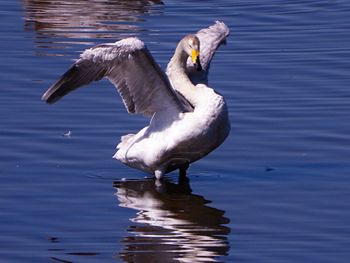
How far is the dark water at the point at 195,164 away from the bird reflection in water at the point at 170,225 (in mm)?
15

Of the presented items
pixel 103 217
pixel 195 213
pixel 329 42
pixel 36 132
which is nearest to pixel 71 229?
pixel 103 217

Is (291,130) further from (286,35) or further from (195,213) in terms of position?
(286,35)

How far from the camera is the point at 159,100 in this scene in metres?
11.3

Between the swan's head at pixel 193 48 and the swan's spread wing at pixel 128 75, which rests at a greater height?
the swan's head at pixel 193 48

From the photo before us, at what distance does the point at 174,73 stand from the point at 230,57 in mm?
3349

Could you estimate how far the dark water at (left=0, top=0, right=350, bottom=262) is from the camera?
9.39 meters

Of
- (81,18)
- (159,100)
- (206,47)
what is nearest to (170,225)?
(159,100)

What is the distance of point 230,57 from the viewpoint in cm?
1487

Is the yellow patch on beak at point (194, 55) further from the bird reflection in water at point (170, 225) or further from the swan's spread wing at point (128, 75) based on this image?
the bird reflection in water at point (170, 225)

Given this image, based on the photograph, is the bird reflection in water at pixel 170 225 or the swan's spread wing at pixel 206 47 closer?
the bird reflection in water at pixel 170 225

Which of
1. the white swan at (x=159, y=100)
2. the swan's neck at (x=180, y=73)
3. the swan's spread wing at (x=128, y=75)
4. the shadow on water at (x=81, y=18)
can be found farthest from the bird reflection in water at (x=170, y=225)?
the shadow on water at (x=81, y=18)

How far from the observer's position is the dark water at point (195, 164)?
30.8 feet

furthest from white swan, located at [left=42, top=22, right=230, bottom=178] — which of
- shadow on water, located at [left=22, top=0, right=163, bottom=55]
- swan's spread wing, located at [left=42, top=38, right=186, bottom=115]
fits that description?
shadow on water, located at [left=22, top=0, right=163, bottom=55]

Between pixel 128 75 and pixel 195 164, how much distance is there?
105 cm
